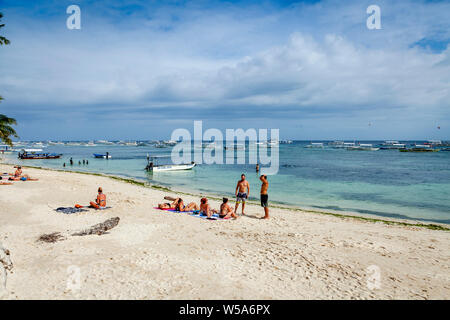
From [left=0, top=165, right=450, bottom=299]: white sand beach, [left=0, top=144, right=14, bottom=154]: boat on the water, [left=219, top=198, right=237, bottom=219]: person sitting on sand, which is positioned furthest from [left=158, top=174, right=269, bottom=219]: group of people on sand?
[left=0, top=144, right=14, bottom=154]: boat on the water

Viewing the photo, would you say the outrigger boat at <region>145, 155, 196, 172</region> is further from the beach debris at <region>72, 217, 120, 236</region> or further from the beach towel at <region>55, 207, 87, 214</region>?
the beach debris at <region>72, 217, 120, 236</region>

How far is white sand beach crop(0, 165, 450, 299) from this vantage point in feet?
18.3

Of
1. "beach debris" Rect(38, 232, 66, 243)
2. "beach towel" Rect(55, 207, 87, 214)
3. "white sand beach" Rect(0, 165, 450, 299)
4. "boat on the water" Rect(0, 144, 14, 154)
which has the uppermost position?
"boat on the water" Rect(0, 144, 14, 154)

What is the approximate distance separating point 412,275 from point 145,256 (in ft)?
22.4

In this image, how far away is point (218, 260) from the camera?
7055 millimetres

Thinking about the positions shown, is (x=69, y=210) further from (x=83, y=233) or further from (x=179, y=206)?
(x=179, y=206)

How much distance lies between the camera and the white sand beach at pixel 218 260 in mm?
5576

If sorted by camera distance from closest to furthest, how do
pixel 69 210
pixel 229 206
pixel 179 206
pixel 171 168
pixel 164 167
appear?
1. pixel 69 210
2. pixel 229 206
3. pixel 179 206
4. pixel 164 167
5. pixel 171 168

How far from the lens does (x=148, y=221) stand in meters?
10.8

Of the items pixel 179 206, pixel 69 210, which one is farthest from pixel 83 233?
pixel 179 206

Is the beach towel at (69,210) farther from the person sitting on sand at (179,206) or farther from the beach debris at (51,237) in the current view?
the person sitting on sand at (179,206)

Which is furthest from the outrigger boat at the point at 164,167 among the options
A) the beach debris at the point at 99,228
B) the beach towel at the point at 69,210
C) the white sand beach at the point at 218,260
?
the beach debris at the point at 99,228
